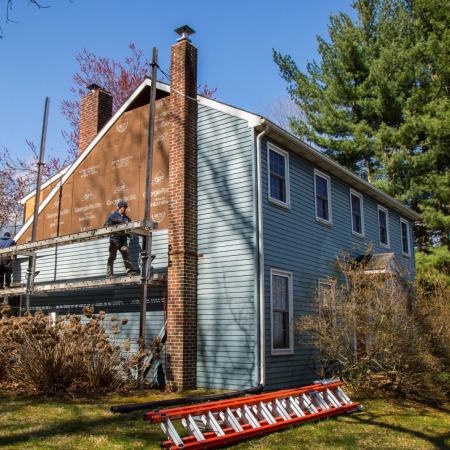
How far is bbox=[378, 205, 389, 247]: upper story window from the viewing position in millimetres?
18509

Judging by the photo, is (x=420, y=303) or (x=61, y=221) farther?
(x=61, y=221)

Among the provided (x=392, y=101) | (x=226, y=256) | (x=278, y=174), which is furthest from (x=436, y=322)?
(x=392, y=101)

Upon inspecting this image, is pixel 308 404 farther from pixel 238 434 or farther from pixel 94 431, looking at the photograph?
pixel 94 431

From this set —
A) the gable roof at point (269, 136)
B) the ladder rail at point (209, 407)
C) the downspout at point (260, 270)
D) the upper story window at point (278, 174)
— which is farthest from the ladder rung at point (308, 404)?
the gable roof at point (269, 136)

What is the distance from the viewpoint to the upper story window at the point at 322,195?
48.1 ft

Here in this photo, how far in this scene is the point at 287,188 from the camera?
13062 mm

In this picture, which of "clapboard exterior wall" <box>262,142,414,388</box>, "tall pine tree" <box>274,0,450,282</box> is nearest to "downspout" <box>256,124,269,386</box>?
"clapboard exterior wall" <box>262,142,414,388</box>

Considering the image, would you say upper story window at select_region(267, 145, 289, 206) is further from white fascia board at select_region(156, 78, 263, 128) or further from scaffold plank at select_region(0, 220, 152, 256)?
scaffold plank at select_region(0, 220, 152, 256)

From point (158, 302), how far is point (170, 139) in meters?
4.14

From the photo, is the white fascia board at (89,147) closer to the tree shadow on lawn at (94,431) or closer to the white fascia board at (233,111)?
the white fascia board at (233,111)

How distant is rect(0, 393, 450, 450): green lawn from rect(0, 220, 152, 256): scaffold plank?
3659mm

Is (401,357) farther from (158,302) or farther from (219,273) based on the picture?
(158,302)

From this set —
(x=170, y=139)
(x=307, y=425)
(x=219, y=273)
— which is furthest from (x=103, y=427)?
(x=170, y=139)

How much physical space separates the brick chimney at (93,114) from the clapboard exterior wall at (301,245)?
7.20m
